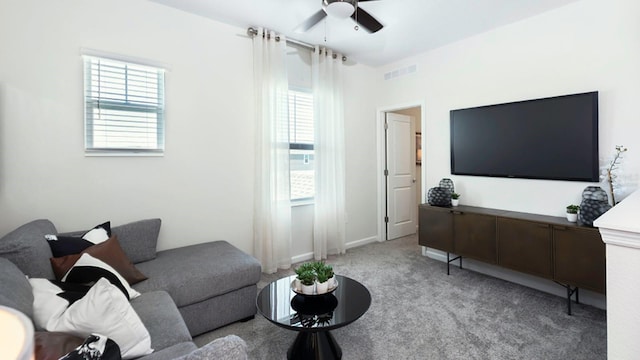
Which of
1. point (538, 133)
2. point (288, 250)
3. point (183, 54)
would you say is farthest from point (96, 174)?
point (538, 133)

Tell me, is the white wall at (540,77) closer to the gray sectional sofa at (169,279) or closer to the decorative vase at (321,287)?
the decorative vase at (321,287)

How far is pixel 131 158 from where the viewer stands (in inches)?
108

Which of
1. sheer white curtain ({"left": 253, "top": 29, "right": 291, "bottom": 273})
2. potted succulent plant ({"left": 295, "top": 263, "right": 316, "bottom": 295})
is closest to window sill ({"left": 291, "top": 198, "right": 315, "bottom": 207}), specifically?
A: sheer white curtain ({"left": 253, "top": 29, "right": 291, "bottom": 273})

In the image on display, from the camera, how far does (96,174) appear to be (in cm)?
260

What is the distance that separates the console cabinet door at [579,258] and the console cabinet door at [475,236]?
540 mm

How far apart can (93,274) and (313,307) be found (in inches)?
Answer: 55.9

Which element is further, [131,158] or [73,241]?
[131,158]

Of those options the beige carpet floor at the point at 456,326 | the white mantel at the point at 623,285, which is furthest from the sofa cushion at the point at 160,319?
the white mantel at the point at 623,285

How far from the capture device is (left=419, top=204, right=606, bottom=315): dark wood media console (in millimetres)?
2402

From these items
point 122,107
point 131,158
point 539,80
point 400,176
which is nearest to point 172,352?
point 131,158

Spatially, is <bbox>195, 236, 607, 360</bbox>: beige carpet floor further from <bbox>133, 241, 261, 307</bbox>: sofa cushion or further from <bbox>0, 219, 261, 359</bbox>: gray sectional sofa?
<bbox>133, 241, 261, 307</bbox>: sofa cushion

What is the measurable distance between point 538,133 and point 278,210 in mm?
2885

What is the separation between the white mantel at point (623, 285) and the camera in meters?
0.90

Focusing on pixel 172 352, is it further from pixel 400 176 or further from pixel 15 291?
pixel 400 176
